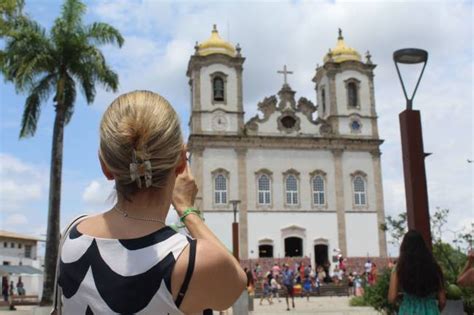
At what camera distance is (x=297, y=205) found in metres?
38.8

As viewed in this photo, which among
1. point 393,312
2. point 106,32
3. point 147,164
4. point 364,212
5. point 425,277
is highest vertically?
point 106,32

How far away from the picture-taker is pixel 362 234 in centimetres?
3922

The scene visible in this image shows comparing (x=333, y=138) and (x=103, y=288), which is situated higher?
(x=333, y=138)

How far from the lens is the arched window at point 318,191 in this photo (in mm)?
39406

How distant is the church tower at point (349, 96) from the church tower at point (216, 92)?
261 inches

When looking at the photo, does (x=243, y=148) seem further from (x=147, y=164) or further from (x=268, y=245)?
(x=147, y=164)

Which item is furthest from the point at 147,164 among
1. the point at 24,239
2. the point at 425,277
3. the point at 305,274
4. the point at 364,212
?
the point at 24,239

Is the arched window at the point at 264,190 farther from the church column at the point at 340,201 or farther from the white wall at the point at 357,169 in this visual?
the white wall at the point at 357,169

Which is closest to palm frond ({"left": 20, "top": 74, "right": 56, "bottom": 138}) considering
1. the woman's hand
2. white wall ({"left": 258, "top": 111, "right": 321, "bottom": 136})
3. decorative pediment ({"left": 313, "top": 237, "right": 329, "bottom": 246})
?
the woman's hand

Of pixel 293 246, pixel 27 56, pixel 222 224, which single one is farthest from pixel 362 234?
pixel 27 56

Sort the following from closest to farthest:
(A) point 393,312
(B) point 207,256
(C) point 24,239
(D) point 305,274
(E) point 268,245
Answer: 1. (B) point 207,256
2. (A) point 393,312
3. (D) point 305,274
4. (E) point 268,245
5. (C) point 24,239

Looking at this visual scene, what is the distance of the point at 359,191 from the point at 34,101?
2623 cm

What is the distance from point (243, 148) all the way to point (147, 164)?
37551 mm

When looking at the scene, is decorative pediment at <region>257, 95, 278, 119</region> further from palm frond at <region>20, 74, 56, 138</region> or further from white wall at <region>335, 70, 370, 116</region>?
palm frond at <region>20, 74, 56, 138</region>
